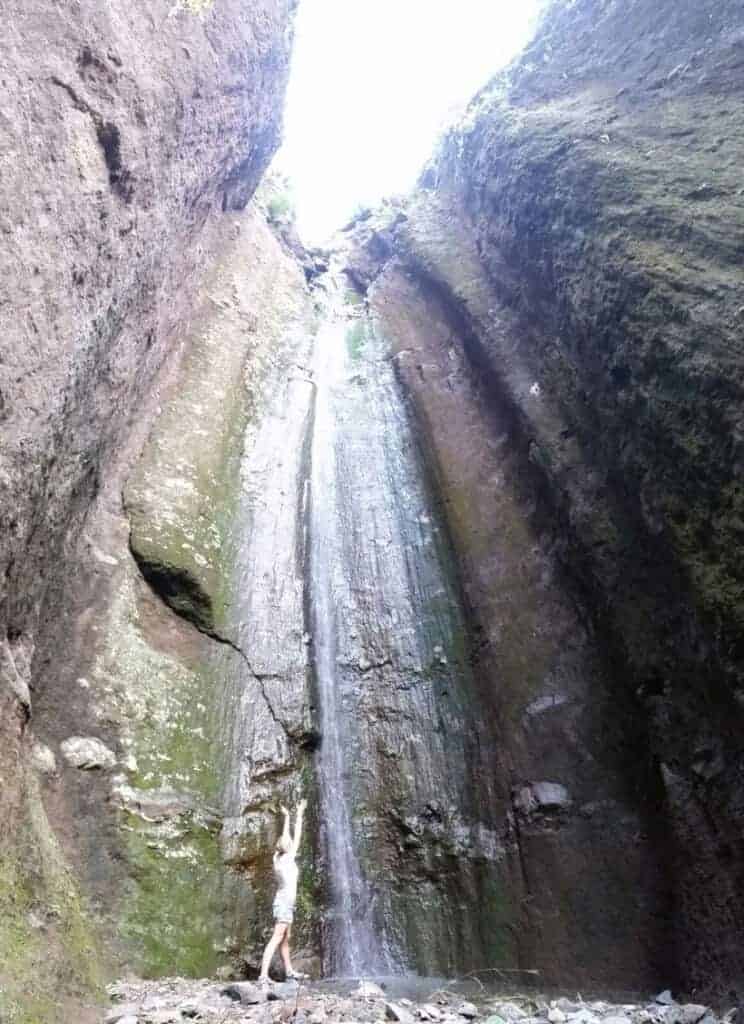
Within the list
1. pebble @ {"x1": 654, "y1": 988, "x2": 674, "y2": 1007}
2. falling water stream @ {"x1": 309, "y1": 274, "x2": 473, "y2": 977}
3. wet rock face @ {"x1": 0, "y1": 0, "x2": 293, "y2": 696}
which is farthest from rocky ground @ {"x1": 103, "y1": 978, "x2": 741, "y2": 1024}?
wet rock face @ {"x1": 0, "y1": 0, "x2": 293, "y2": 696}

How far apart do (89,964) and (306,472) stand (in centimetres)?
1019

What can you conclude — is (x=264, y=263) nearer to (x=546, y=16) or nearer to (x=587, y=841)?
(x=546, y=16)

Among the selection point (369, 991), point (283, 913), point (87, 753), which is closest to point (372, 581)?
point (87, 753)

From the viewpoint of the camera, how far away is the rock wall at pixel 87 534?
696cm

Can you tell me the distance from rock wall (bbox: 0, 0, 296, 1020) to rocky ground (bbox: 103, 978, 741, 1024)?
572 mm

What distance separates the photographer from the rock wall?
6957 mm

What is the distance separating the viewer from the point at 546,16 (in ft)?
72.1

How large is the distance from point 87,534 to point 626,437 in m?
7.87

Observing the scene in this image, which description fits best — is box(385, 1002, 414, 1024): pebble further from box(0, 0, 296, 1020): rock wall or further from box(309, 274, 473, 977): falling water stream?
box(0, 0, 296, 1020): rock wall

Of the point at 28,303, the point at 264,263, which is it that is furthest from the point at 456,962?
the point at 264,263

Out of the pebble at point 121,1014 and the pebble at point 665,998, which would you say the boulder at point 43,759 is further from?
the pebble at point 665,998

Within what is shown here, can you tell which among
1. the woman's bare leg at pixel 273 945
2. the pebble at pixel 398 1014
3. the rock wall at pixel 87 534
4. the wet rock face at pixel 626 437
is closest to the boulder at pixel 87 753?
→ the rock wall at pixel 87 534

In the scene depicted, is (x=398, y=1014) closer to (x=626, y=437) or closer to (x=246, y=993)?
(x=246, y=993)

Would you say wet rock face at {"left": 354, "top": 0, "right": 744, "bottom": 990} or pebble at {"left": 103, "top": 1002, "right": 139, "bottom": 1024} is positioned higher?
wet rock face at {"left": 354, "top": 0, "right": 744, "bottom": 990}
